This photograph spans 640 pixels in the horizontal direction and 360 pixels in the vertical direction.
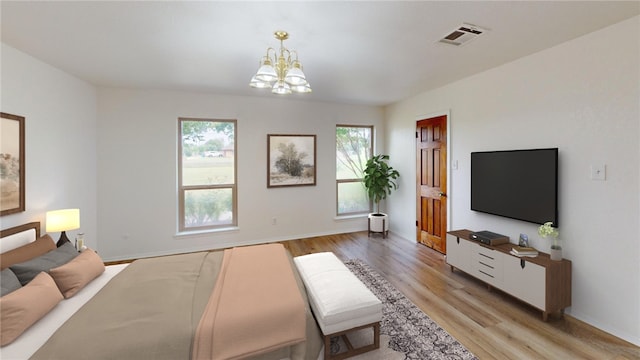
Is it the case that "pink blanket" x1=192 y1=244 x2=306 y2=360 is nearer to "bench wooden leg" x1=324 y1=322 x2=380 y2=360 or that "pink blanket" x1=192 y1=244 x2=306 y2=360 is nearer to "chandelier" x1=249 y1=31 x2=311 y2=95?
"bench wooden leg" x1=324 y1=322 x2=380 y2=360

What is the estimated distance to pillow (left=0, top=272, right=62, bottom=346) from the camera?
4.88 ft

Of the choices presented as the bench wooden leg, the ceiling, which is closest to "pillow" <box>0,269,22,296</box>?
the ceiling

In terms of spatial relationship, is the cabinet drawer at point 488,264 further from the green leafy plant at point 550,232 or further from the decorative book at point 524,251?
the green leafy plant at point 550,232

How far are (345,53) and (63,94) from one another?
3.35 meters

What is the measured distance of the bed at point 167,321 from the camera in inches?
56.1

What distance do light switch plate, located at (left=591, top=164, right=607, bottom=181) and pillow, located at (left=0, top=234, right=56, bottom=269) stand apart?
483cm

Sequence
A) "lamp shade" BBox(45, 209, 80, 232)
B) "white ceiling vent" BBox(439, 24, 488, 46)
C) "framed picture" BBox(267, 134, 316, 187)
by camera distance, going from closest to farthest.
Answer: "white ceiling vent" BBox(439, 24, 488, 46) → "lamp shade" BBox(45, 209, 80, 232) → "framed picture" BBox(267, 134, 316, 187)

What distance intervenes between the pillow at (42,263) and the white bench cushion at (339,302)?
2011 millimetres

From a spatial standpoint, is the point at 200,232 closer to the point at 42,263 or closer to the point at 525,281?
the point at 42,263

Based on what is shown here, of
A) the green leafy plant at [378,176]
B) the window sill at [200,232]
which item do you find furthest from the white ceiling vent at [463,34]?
the window sill at [200,232]

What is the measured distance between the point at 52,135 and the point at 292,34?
9.77ft

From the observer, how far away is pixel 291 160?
4.76 m

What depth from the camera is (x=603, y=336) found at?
219cm

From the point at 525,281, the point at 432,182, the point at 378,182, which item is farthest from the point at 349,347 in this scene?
the point at 378,182
